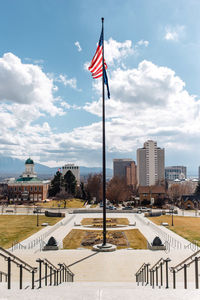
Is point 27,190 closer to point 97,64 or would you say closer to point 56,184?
point 56,184

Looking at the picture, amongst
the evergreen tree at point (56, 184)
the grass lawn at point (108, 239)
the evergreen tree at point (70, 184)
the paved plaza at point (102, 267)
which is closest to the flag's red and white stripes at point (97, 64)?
the paved plaza at point (102, 267)

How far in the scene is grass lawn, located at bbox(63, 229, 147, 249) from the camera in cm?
2873

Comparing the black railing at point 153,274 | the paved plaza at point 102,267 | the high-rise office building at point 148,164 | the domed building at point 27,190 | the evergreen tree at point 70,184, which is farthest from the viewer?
the high-rise office building at point 148,164

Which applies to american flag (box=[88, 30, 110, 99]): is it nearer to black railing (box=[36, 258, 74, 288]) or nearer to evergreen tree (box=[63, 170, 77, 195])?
black railing (box=[36, 258, 74, 288])

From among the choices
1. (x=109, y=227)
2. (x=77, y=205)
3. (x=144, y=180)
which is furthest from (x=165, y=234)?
(x=144, y=180)

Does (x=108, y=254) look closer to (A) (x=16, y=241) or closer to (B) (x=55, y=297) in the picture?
(A) (x=16, y=241)

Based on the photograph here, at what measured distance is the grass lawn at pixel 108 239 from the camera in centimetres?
2873

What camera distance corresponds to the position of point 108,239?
31750mm

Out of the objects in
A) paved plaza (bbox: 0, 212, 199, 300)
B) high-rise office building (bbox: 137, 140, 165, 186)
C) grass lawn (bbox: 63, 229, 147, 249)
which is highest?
high-rise office building (bbox: 137, 140, 165, 186)

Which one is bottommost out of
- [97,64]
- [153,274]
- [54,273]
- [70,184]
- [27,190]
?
[27,190]

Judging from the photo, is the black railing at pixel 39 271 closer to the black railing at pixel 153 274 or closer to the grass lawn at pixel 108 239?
the black railing at pixel 153 274

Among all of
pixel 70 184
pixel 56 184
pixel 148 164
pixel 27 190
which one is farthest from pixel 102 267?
pixel 148 164

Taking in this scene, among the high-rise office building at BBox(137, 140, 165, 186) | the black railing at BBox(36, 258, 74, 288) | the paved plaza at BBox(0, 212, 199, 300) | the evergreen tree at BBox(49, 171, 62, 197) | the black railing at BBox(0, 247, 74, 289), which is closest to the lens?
the paved plaza at BBox(0, 212, 199, 300)

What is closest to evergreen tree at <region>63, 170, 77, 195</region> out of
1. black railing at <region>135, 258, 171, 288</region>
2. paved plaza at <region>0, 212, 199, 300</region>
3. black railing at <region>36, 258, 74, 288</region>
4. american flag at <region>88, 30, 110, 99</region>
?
paved plaza at <region>0, 212, 199, 300</region>
